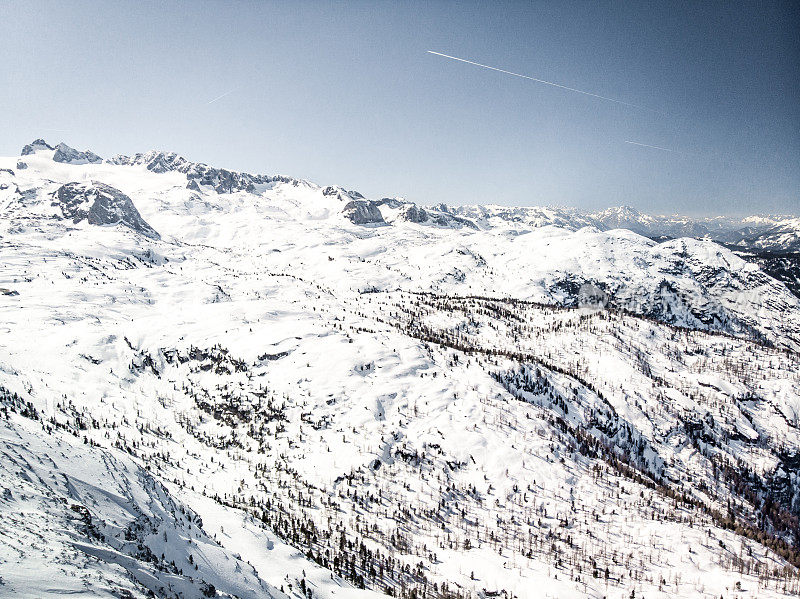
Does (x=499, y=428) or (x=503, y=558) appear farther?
(x=499, y=428)

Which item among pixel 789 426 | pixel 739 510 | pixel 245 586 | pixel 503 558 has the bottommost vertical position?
pixel 739 510

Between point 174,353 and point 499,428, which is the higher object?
point 499,428

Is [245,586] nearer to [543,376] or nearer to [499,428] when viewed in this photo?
[499,428]

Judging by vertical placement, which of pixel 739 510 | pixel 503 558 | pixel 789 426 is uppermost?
pixel 503 558

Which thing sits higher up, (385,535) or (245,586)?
(245,586)

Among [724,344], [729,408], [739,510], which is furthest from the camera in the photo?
[724,344]

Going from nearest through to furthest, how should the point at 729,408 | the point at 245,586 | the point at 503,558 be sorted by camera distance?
the point at 245,586 < the point at 503,558 < the point at 729,408

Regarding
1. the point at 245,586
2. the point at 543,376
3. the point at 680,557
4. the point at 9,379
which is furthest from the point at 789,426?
the point at 9,379

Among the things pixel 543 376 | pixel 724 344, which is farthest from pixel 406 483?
pixel 724 344

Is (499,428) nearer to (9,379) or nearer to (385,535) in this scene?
(385,535)
